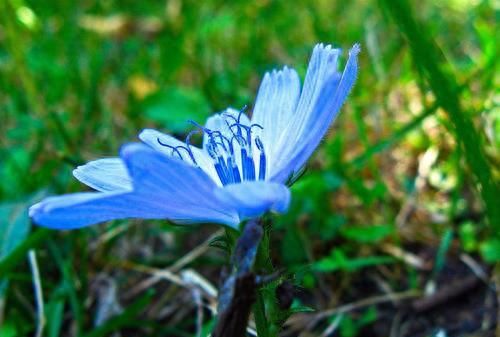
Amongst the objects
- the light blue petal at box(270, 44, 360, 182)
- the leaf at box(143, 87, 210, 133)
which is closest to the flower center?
the light blue petal at box(270, 44, 360, 182)

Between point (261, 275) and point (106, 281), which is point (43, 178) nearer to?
point (106, 281)

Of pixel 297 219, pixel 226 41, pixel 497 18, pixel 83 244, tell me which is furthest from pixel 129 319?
pixel 226 41

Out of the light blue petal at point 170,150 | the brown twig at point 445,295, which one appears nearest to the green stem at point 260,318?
the light blue petal at point 170,150

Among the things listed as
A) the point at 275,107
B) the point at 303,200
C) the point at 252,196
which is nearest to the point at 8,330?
the point at 303,200

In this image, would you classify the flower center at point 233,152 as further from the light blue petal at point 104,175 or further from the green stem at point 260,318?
the green stem at point 260,318

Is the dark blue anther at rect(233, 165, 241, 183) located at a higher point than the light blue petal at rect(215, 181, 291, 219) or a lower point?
higher

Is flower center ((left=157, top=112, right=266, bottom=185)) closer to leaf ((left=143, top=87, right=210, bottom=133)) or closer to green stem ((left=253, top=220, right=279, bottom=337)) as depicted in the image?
green stem ((left=253, top=220, right=279, bottom=337))

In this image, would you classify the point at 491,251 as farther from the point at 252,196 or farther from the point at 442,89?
the point at 252,196
